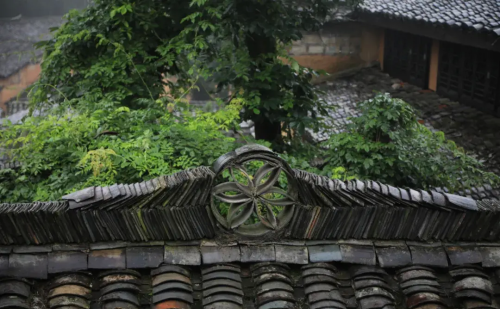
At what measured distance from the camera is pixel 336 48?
23203mm

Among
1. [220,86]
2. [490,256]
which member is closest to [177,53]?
[220,86]

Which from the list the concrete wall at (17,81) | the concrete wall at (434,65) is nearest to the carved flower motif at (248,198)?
the concrete wall at (434,65)

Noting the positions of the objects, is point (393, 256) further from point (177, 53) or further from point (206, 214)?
point (177, 53)

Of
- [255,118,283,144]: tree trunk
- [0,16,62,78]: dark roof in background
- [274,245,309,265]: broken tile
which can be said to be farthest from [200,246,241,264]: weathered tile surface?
[0,16,62,78]: dark roof in background

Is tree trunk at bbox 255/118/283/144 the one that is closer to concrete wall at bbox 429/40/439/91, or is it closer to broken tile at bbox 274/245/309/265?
broken tile at bbox 274/245/309/265

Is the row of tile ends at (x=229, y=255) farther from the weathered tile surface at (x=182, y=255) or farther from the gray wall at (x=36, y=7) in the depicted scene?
the gray wall at (x=36, y=7)

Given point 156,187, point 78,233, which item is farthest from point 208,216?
point 78,233

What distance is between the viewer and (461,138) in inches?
571

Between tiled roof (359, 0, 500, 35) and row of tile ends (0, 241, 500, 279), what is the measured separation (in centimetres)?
846

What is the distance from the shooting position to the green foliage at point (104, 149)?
7.22 meters

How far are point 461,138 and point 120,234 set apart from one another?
11.8 meters

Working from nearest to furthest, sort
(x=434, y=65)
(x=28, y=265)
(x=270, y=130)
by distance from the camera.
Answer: (x=28, y=265)
(x=270, y=130)
(x=434, y=65)

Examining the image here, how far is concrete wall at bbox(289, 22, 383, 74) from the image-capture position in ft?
75.2

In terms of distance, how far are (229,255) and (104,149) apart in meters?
3.34
